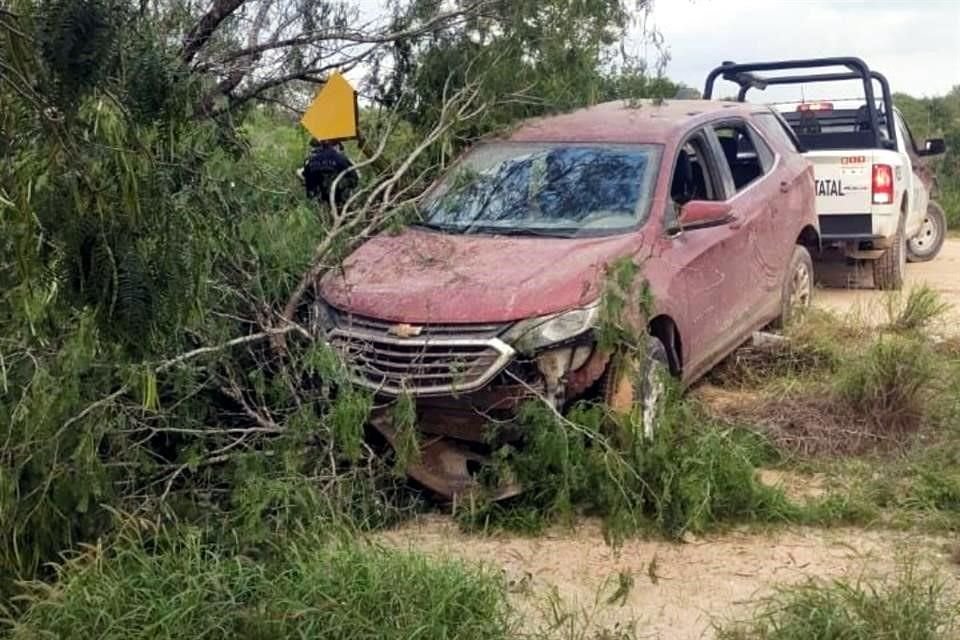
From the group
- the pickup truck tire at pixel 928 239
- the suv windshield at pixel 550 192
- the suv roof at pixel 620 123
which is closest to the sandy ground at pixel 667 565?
the suv windshield at pixel 550 192

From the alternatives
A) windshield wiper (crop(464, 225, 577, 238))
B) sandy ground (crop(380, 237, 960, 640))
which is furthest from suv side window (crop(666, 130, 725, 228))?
sandy ground (crop(380, 237, 960, 640))

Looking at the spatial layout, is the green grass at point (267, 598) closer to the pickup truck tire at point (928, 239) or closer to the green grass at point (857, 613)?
the green grass at point (857, 613)

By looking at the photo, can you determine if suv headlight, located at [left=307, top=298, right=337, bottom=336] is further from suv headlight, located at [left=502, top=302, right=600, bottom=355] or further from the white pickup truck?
the white pickup truck

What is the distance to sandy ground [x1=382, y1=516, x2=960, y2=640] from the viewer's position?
4199 mm

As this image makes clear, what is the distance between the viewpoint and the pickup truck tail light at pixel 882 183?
32.6 feet

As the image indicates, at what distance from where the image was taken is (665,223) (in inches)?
241

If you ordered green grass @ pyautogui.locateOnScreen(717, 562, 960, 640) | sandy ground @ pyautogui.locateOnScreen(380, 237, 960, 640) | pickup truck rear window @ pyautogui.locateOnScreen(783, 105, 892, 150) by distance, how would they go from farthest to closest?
pickup truck rear window @ pyautogui.locateOnScreen(783, 105, 892, 150)
sandy ground @ pyautogui.locateOnScreen(380, 237, 960, 640)
green grass @ pyautogui.locateOnScreen(717, 562, 960, 640)

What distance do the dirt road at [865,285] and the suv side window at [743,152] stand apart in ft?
4.27

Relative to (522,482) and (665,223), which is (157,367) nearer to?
(522,482)

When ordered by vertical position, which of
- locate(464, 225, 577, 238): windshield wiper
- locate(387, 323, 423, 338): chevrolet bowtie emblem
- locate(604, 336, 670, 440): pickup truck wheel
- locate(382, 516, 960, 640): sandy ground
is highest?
locate(464, 225, 577, 238): windshield wiper

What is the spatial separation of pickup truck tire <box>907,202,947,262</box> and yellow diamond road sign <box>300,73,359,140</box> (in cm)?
803

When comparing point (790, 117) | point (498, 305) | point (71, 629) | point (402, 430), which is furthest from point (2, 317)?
point (790, 117)

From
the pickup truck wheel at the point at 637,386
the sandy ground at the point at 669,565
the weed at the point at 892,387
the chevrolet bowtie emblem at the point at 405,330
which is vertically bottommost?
the sandy ground at the point at 669,565

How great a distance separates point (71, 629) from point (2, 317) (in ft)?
3.92
